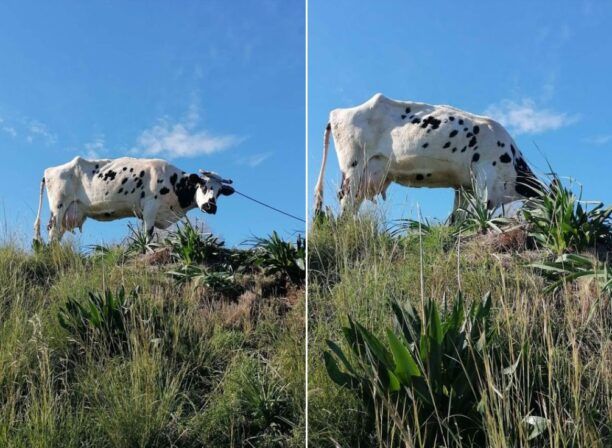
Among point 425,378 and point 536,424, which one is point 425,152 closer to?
point 425,378

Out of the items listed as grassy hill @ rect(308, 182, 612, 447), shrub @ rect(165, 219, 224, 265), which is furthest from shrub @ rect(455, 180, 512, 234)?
shrub @ rect(165, 219, 224, 265)

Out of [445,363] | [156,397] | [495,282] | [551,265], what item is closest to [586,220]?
[551,265]

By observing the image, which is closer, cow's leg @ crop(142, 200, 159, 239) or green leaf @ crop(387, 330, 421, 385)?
green leaf @ crop(387, 330, 421, 385)

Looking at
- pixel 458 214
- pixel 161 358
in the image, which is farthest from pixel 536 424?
pixel 458 214

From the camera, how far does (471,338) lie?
3129 mm

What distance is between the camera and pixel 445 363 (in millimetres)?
3021

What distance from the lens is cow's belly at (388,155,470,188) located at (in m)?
8.70

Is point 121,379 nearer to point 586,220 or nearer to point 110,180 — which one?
point 586,220

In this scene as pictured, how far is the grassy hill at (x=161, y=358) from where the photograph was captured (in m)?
3.56

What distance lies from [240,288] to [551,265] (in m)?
3.10

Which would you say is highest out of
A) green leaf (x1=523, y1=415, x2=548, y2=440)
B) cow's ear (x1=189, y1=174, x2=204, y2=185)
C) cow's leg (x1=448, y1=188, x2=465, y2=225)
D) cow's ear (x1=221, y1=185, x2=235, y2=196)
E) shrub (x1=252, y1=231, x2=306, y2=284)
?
cow's ear (x1=189, y1=174, x2=204, y2=185)

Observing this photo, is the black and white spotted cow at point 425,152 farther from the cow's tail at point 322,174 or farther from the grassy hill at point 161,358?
the grassy hill at point 161,358

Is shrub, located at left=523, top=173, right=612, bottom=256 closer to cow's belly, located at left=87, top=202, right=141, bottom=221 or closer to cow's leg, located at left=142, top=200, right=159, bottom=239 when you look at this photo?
cow's leg, located at left=142, top=200, right=159, bottom=239

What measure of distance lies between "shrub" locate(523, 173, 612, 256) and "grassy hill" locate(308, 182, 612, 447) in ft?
0.05
